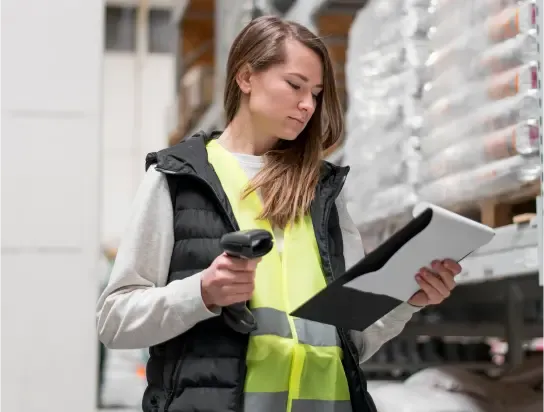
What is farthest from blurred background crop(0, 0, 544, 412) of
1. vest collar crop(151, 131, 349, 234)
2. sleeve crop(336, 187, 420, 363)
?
vest collar crop(151, 131, 349, 234)

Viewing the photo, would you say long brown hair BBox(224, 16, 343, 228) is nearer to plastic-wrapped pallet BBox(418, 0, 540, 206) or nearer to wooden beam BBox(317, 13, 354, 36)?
plastic-wrapped pallet BBox(418, 0, 540, 206)

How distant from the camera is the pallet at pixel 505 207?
2.18 m

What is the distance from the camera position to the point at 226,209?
5.15 feet

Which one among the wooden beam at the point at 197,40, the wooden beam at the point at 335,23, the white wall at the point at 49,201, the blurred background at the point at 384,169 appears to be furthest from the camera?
the wooden beam at the point at 197,40

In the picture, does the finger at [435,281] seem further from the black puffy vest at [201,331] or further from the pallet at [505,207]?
the pallet at [505,207]

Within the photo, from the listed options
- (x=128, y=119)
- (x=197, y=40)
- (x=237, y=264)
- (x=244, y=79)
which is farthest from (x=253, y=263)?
(x=128, y=119)

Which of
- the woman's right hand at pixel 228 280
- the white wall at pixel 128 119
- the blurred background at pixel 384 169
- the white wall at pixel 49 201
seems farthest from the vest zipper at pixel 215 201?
the white wall at pixel 128 119

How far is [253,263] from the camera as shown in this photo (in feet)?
4.63

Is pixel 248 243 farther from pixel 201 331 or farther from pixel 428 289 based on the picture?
pixel 428 289

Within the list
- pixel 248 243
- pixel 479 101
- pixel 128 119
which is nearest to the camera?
pixel 248 243

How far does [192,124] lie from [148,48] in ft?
11.7

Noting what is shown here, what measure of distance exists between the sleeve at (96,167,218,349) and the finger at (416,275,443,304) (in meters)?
0.38

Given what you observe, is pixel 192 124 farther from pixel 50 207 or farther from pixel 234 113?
pixel 234 113

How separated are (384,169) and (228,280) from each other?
5.51 ft
